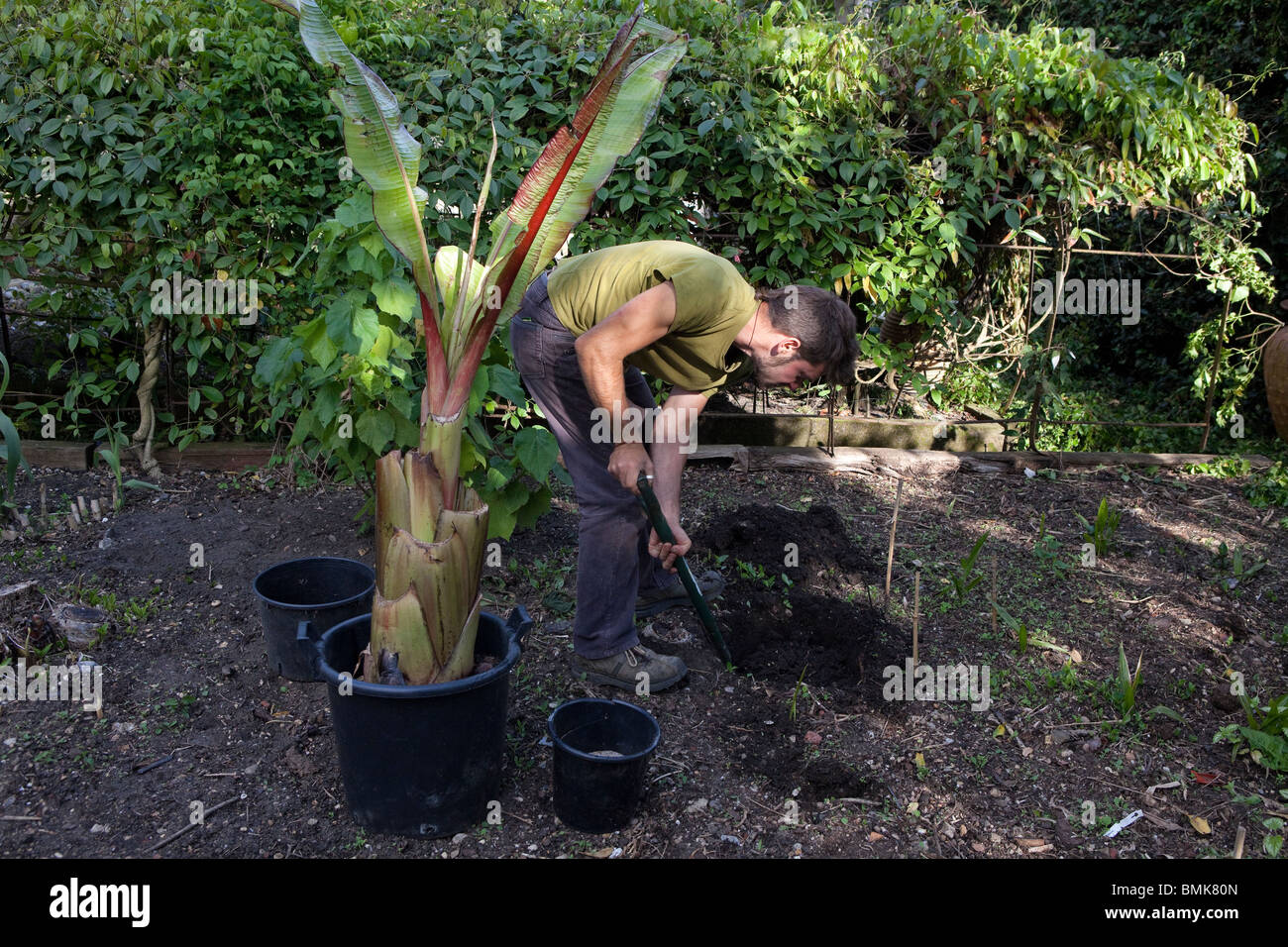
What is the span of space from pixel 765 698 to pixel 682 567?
0.59 m

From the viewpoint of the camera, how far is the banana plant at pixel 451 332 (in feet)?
7.54

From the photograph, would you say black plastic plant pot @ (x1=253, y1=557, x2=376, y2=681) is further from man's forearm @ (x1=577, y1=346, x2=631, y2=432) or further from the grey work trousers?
man's forearm @ (x1=577, y1=346, x2=631, y2=432)

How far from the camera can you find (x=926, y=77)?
536 centimetres

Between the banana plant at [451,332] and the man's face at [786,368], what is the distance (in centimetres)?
89

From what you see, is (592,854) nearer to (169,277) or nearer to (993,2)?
(169,277)

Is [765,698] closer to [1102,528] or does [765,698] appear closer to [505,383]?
[505,383]

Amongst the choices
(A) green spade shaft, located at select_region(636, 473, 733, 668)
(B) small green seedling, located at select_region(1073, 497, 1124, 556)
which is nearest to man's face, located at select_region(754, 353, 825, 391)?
(A) green spade shaft, located at select_region(636, 473, 733, 668)

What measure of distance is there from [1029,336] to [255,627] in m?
5.64

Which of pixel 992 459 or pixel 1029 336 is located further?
pixel 1029 336

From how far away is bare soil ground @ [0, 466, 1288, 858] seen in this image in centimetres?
259

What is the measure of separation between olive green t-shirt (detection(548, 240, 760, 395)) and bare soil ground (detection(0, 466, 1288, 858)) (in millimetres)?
1208

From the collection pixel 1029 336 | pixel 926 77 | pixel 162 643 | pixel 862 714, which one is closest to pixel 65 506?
pixel 162 643

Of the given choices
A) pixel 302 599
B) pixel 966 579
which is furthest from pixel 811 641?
pixel 302 599

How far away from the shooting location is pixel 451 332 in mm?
2373
